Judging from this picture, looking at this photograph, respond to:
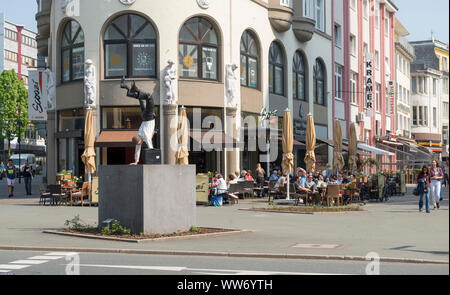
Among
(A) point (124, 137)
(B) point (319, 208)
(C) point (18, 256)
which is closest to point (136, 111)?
(A) point (124, 137)

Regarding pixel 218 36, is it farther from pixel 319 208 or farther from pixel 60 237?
pixel 60 237

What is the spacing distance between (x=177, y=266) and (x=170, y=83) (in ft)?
79.7

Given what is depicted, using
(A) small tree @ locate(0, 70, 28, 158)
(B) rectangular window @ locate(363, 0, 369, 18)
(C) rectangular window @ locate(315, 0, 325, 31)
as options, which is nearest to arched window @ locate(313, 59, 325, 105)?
(C) rectangular window @ locate(315, 0, 325, 31)

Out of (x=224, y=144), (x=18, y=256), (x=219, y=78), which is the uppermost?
(x=219, y=78)

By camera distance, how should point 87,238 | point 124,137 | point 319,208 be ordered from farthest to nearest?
point 124,137, point 319,208, point 87,238

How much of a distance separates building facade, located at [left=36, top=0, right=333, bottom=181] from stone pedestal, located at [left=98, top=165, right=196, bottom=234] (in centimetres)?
1807

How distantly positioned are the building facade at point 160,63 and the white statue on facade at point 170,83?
0.34 meters

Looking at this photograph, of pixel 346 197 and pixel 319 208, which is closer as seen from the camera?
pixel 319 208

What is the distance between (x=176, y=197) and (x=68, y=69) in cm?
2284

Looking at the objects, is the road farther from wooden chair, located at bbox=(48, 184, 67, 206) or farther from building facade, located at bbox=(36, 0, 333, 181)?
building facade, located at bbox=(36, 0, 333, 181)

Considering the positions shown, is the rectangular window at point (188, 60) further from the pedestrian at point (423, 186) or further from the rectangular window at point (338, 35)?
the rectangular window at point (338, 35)

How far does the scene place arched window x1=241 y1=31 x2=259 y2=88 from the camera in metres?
39.5

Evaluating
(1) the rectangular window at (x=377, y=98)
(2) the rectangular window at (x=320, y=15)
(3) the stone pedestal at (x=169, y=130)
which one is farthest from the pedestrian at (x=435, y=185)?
(1) the rectangular window at (x=377, y=98)

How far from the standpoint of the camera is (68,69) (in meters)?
38.0
